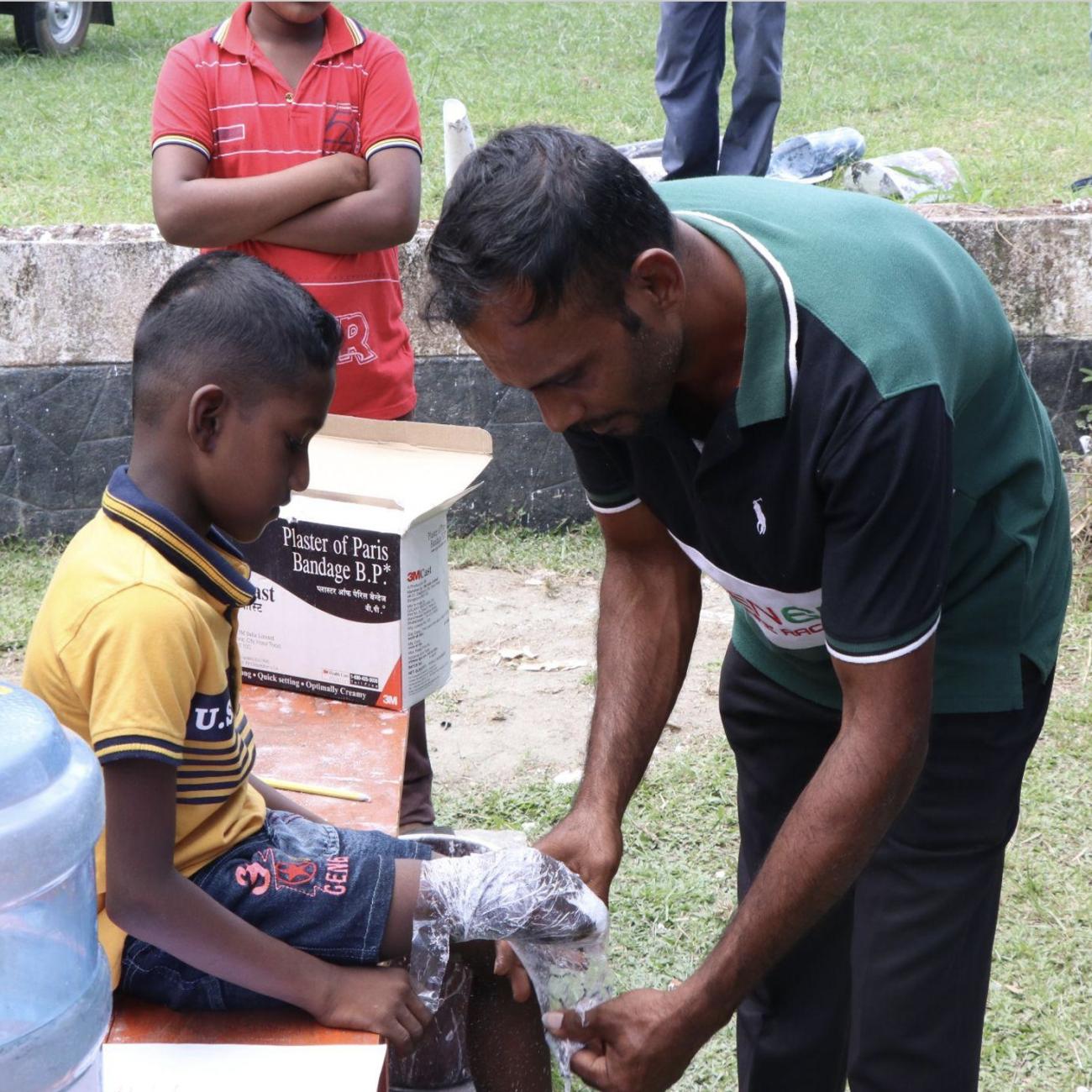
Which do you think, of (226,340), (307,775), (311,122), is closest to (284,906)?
(307,775)

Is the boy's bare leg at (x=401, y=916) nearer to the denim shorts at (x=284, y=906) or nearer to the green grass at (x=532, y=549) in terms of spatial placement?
the denim shorts at (x=284, y=906)

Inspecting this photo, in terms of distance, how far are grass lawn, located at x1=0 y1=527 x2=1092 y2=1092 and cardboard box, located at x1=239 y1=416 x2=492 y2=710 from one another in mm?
716

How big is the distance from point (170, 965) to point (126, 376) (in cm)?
297

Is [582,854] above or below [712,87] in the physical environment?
below

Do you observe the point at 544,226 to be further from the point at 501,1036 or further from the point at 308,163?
the point at 308,163

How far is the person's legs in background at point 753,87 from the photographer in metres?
5.52

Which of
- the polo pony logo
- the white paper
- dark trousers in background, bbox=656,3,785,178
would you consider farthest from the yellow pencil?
dark trousers in background, bbox=656,3,785,178

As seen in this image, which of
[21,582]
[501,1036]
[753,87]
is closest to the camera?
[501,1036]

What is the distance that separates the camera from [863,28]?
34.1 ft

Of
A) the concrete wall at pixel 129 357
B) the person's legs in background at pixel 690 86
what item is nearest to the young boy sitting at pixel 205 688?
the concrete wall at pixel 129 357

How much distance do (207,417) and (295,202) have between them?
1.36m

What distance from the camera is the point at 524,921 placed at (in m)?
1.84

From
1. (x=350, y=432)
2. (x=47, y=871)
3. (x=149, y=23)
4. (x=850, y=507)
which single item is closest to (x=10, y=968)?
(x=47, y=871)

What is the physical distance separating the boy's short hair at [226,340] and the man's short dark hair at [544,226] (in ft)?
1.26
